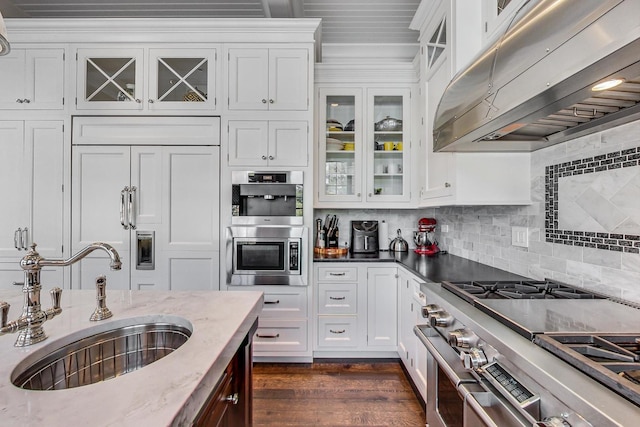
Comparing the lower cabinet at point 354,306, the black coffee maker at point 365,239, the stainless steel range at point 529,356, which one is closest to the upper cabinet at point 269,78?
the black coffee maker at point 365,239

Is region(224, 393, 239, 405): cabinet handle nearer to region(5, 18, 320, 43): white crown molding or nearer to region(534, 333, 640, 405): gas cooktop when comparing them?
region(534, 333, 640, 405): gas cooktop

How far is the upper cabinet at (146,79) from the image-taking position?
2531mm

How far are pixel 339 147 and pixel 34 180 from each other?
255cm

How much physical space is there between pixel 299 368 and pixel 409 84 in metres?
2.70

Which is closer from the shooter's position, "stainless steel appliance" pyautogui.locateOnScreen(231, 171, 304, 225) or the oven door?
the oven door

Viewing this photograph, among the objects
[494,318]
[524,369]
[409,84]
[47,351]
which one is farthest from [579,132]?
[47,351]

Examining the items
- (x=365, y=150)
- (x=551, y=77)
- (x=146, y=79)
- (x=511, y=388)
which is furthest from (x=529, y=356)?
(x=146, y=79)

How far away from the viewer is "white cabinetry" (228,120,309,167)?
254cm

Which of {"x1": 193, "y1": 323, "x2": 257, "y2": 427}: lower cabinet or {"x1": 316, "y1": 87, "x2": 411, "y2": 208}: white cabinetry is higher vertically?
{"x1": 316, "y1": 87, "x2": 411, "y2": 208}: white cabinetry

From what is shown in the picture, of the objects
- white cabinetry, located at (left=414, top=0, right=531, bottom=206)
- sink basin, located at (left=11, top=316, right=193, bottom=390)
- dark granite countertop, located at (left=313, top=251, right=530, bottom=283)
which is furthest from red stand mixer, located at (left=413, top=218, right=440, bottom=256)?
sink basin, located at (left=11, top=316, right=193, bottom=390)

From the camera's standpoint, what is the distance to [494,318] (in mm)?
1078

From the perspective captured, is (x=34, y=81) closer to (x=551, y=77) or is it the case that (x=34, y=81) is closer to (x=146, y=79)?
(x=146, y=79)

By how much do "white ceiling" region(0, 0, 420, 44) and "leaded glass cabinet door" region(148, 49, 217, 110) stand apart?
1.42 ft

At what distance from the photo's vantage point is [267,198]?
255 centimetres
